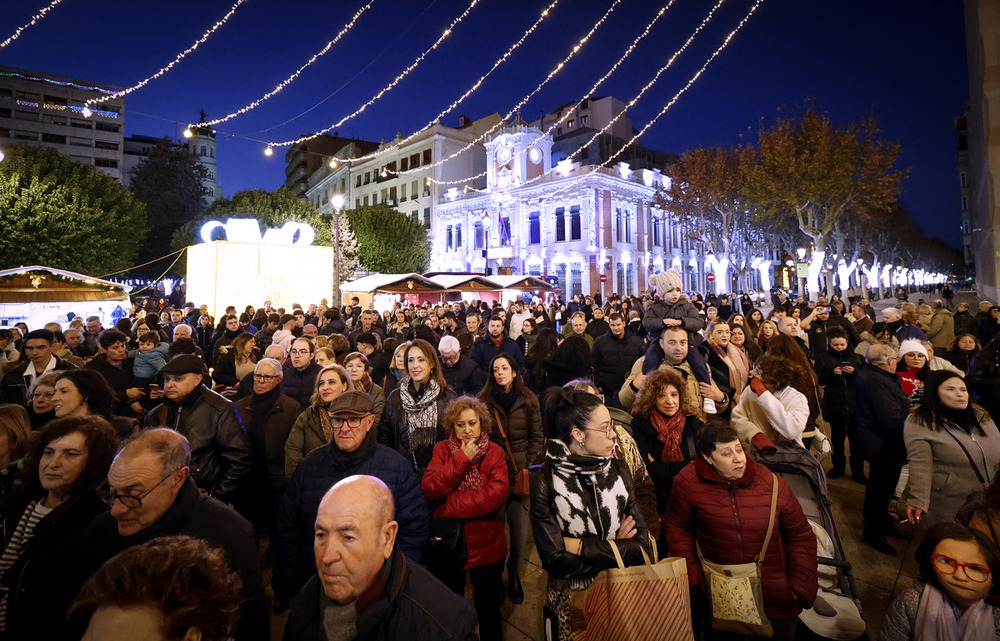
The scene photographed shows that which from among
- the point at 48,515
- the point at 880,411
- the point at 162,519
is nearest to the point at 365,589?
the point at 162,519

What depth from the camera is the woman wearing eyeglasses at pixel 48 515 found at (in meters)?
1.95

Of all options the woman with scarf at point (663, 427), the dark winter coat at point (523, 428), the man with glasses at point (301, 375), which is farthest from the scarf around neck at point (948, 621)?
the man with glasses at point (301, 375)

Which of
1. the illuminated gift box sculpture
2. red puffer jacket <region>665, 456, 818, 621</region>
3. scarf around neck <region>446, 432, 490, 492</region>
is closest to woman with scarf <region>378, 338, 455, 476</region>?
scarf around neck <region>446, 432, 490, 492</region>

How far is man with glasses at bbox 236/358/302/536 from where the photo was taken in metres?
3.84

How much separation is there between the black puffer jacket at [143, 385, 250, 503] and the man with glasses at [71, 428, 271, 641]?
1137mm

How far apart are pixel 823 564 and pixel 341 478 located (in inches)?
107

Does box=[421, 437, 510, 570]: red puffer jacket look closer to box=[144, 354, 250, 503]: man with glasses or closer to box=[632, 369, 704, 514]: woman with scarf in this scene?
box=[632, 369, 704, 514]: woman with scarf

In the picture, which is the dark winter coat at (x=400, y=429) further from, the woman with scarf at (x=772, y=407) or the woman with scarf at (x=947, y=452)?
the woman with scarf at (x=947, y=452)

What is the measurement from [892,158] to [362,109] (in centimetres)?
2183

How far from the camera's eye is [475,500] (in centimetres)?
296

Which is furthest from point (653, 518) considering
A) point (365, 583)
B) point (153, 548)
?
point (153, 548)

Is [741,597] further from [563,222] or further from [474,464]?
[563,222]

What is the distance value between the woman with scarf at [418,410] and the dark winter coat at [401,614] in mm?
1985

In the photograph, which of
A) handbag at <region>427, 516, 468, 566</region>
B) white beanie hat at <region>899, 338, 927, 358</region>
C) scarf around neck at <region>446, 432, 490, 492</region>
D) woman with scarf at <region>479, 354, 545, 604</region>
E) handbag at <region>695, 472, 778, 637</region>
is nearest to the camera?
handbag at <region>695, 472, 778, 637</region>
